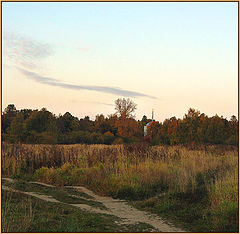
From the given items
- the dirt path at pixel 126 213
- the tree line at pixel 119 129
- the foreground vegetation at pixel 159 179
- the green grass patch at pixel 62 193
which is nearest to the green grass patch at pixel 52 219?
the dirt path at pixel 126 213

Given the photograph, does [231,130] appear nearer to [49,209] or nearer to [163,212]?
[163,212]

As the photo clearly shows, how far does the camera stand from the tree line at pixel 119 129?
23109 millimetres

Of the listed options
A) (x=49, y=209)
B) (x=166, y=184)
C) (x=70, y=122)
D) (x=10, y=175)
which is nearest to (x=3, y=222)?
(x=49, y=209)

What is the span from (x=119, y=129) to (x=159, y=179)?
29178 millimetres

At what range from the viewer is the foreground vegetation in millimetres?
7707

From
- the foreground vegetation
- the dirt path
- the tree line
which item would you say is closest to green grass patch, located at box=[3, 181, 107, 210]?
the dirt path

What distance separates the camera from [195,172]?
11.8 meters

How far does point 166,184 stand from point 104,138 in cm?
2586

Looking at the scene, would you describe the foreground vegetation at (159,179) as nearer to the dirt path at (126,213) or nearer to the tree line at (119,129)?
the dirt path at (126,213)

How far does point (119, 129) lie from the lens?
40562 millimetres

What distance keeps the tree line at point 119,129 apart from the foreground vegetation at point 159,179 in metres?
4.44

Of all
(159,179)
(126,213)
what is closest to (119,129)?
(159,179)

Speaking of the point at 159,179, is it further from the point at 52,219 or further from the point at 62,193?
the point at 52,219

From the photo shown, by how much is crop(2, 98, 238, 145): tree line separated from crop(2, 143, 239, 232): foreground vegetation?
14.6ft
